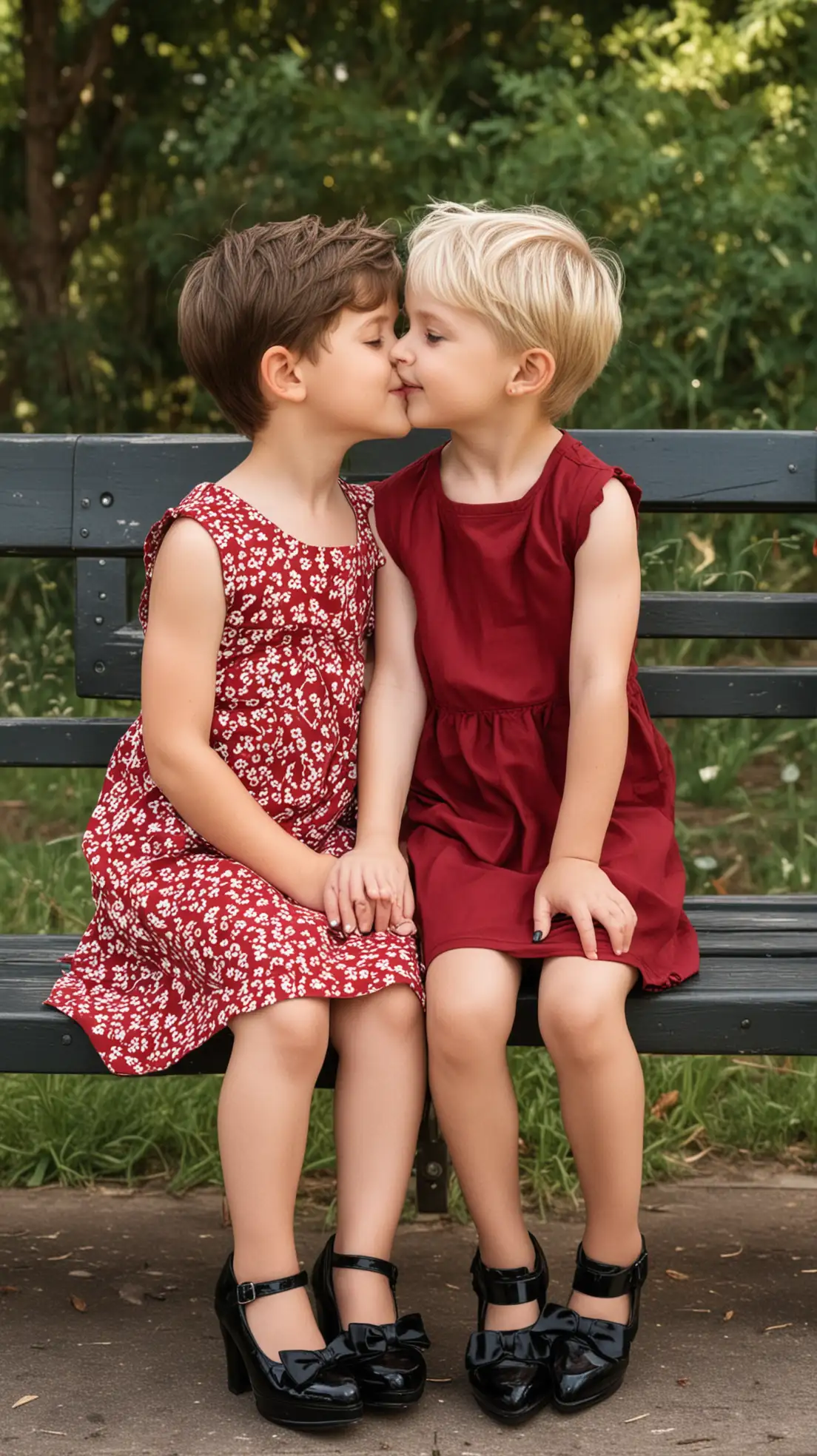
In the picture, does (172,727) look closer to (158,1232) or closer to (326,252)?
(326,252)

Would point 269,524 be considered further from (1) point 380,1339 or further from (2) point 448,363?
(1) point 380,1339

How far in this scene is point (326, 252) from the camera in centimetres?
232

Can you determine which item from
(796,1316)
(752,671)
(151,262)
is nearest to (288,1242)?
(796,1316)

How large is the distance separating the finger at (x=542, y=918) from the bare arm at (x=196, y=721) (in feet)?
0.92

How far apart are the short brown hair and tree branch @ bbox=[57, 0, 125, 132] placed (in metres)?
3.50

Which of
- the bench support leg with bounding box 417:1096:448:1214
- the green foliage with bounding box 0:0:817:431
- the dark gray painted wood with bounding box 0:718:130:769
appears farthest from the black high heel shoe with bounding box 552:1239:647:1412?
the green foliage with bounding box 0:0:817:431

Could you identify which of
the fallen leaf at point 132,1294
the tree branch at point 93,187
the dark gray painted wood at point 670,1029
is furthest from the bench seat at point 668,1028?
the tree branch at point 93,187

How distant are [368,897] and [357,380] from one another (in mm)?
681

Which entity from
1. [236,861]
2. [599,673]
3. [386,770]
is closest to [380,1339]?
[236,861]

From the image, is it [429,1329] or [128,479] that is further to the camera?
[128,479]

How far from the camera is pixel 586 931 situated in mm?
2164

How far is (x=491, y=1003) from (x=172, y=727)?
1.75 ft

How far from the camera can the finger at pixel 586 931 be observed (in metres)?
2.16

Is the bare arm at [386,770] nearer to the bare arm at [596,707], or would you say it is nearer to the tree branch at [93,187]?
the bare arm at [596,707]
